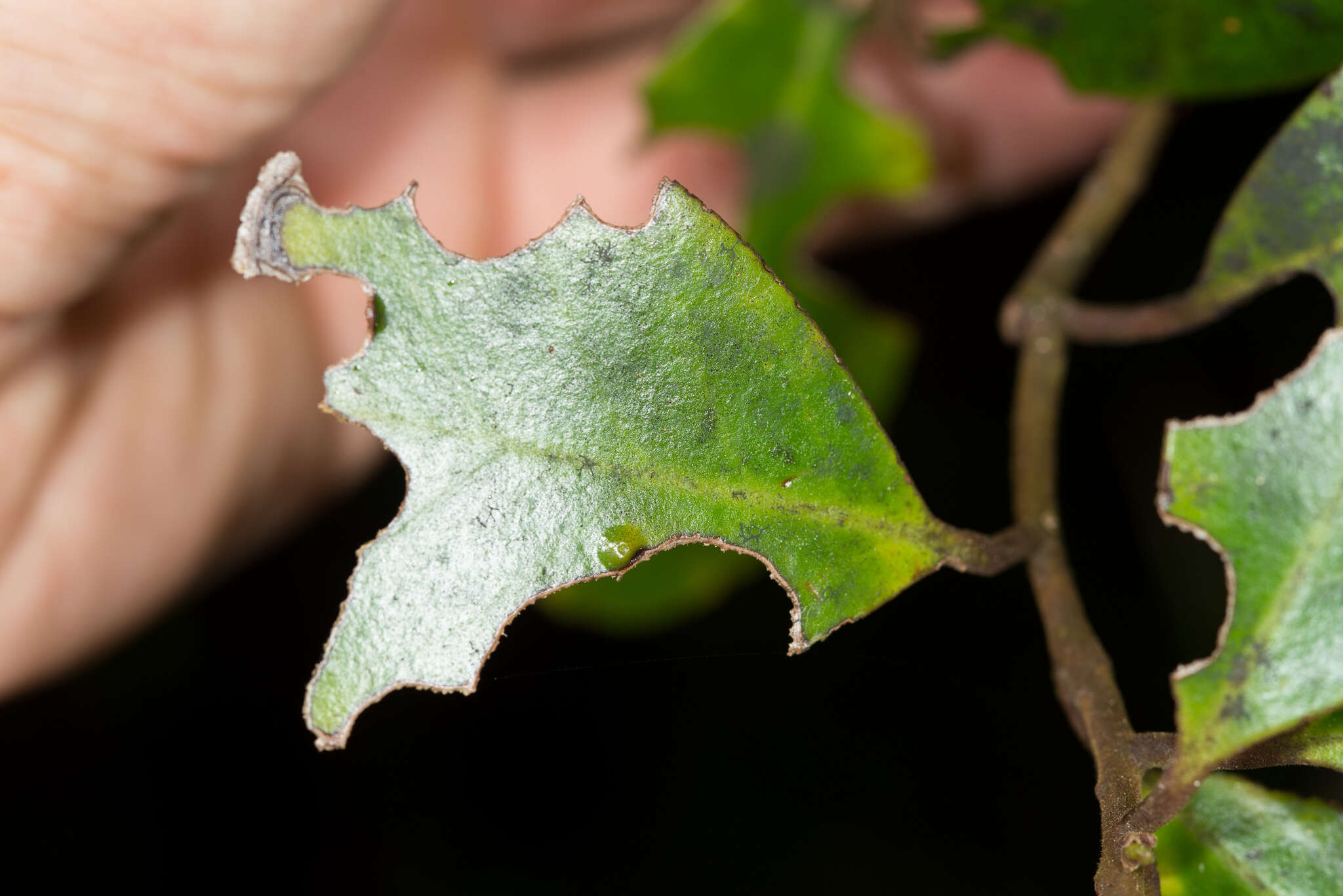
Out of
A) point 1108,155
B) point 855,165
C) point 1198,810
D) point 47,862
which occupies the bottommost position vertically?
point 1198,810

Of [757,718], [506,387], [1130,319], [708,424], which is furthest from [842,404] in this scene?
[757,718]

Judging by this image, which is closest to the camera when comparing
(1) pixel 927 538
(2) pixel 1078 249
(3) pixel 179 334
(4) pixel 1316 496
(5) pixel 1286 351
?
(4) pixel 1316 496

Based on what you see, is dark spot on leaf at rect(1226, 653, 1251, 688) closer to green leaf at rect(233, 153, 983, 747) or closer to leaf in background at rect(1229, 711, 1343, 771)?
leaf in background at rect(1229, 711, 1343, 771)

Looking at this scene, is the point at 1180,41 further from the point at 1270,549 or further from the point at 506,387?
the point at 506,387

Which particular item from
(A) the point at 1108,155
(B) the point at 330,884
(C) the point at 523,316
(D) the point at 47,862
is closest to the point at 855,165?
(A) the point at 1108,155

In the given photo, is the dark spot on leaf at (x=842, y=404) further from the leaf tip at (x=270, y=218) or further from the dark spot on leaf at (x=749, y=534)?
the leaf tip at (x=270, y=218)

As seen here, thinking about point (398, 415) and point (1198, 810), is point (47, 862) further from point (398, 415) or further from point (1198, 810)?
point (1198, 810)
